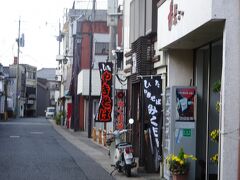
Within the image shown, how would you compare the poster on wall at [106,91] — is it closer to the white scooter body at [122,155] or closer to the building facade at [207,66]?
the white scooter body at [122,155]

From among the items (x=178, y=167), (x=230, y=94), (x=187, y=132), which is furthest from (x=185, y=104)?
(x=230, y=94)

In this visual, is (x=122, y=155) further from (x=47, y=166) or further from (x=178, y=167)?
(x=178, y=167)

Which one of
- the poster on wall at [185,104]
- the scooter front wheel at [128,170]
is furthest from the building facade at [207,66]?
the scooter front wheel at [128,170]

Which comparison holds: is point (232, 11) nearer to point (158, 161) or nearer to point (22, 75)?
point (158, 161)

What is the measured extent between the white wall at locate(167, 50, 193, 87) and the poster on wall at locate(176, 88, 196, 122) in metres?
0.99

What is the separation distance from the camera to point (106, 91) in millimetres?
26078

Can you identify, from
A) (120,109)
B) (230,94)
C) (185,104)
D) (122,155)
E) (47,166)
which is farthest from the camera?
(120,109)

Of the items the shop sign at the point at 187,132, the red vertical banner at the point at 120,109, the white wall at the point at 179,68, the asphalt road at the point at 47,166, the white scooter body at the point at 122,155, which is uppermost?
the white wall at the point at 179,68

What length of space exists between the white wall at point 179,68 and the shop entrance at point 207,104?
0.81 ft

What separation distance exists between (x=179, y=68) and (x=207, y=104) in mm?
1553

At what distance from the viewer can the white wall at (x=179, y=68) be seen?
14.9 metres

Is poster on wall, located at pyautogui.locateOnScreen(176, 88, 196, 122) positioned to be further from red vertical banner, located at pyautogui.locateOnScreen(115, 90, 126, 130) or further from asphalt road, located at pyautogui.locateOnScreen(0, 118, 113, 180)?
red vertical banner, located at pyautogui.locateOnScreen(115, 90, 126, 130)

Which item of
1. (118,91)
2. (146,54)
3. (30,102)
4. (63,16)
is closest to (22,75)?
(30,102)

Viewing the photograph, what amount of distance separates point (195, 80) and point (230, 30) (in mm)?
5156
